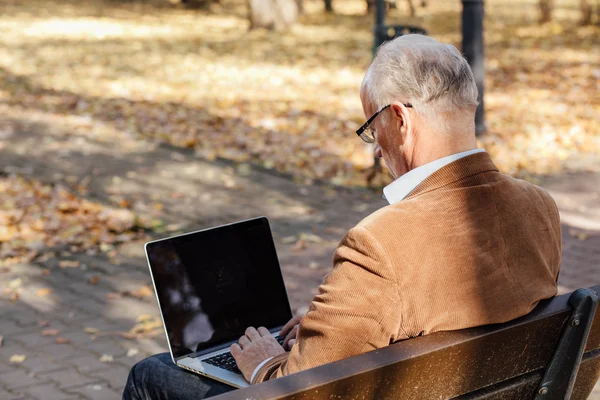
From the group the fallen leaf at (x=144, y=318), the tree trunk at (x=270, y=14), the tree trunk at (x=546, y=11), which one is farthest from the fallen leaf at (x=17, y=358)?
the tree trunk at (x=546, y=11)

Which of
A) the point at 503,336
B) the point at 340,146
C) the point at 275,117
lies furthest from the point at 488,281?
the point at 275,117

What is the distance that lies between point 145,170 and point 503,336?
660cm

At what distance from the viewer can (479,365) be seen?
207 centimetres

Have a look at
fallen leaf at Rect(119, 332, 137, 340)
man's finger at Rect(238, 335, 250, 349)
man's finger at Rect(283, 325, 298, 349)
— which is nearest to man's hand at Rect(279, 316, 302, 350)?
man's finger at Rect(283, 325, 298, 349)

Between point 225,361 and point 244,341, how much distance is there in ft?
0.45

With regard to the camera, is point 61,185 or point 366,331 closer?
point 366,331

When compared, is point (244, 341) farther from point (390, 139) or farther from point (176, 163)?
point (176, 163)

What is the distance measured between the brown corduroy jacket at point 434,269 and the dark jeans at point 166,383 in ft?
1.48

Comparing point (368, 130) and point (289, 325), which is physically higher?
point (368, 130)

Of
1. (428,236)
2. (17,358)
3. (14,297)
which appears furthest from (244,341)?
(14,297)

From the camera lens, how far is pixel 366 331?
205cm

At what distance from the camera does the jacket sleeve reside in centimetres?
201

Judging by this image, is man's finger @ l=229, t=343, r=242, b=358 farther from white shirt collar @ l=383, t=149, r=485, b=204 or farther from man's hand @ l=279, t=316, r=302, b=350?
white shirt collar @ l=383, t=149, r=485, b=204

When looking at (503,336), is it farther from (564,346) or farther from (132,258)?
(132,258)
